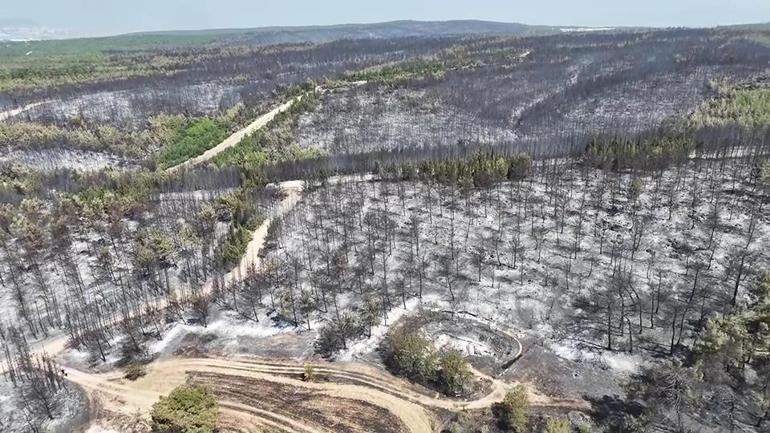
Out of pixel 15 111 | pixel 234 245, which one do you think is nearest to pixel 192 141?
pixel 15 111

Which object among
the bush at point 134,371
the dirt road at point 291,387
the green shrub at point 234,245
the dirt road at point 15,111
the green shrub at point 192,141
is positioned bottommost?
the dirt road at point 291,387

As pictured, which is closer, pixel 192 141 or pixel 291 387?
pixel 291 387

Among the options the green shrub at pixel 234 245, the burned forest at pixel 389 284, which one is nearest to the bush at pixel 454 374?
the burned forest at pixel 389 284

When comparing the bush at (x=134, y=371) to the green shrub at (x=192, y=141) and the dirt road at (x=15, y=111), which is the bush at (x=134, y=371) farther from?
the dirt road at (x=15, y=111)

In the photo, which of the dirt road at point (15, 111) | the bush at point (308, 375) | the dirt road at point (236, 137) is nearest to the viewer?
the bush at point (308, 375)

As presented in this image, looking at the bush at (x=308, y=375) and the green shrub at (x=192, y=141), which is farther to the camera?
the green shrub at (x=192, y=141)

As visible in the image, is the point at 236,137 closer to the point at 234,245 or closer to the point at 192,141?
the point at 192,141
